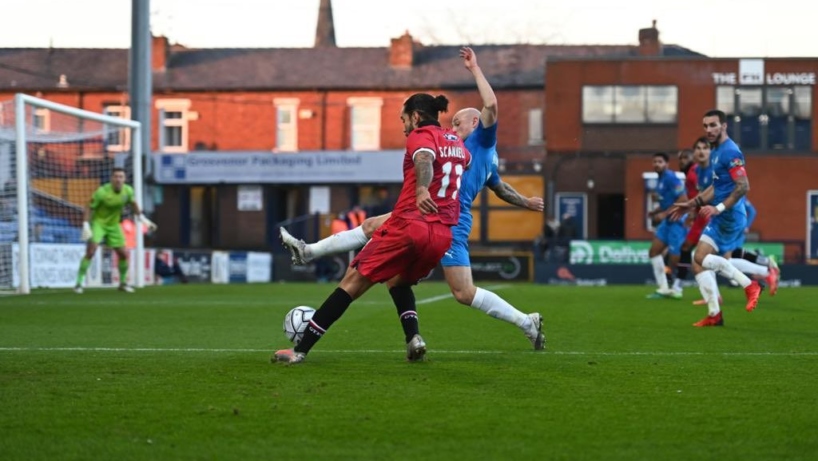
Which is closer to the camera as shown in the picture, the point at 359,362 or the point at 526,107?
the point at 359,362

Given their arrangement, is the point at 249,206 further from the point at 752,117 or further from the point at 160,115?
the point at 752,117

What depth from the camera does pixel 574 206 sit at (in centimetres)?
4988

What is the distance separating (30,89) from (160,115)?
550cm

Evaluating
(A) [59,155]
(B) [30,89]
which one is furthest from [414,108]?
(B) [30,89]

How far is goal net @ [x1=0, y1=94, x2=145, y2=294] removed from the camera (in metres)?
22.4

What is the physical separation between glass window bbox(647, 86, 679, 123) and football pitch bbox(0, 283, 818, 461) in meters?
36.8

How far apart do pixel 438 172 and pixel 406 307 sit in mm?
1132

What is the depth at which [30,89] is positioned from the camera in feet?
180

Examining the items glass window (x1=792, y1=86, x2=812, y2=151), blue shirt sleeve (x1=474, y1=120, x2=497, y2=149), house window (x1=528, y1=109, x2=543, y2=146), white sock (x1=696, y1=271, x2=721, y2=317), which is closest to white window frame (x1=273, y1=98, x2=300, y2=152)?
house window (x1=528, y1=109, x2=543, y2=146)

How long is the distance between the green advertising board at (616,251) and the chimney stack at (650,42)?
18894 mm

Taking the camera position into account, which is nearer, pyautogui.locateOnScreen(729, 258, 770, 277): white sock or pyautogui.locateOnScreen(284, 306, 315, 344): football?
pyautogui.locateOnScreen(284, 306, 315, 344): football

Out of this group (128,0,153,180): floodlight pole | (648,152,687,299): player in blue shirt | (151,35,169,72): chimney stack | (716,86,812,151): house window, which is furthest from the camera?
(151,35,169,72): chimney stack

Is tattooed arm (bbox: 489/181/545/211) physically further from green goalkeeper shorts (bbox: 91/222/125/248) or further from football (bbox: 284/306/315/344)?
green goalkeeper shorts (bbox: 91/222/125/248)

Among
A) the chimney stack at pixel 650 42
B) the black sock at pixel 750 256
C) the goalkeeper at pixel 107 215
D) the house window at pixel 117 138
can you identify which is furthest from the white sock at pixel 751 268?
the chimney stack at pixel 650 42
